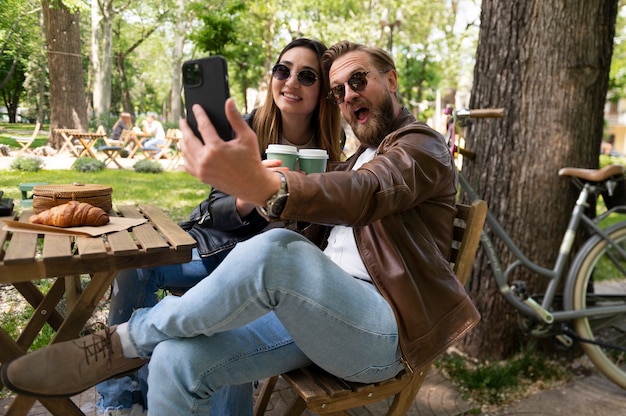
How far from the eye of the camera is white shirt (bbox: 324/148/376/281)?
159 centimetres

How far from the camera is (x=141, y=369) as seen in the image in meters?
1.91

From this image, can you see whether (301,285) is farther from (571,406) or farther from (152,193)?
(152,193)

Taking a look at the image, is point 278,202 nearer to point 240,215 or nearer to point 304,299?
point 304,299

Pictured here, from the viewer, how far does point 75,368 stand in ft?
4.33

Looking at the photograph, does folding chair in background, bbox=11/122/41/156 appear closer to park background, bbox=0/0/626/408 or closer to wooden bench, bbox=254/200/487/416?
park background, bbox=0/0/626/408

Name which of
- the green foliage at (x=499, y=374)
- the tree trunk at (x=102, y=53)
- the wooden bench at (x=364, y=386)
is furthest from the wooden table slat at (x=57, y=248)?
the green foliage at (x=499, y=374)

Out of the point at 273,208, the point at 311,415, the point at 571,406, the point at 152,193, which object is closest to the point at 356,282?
the point at 273,208

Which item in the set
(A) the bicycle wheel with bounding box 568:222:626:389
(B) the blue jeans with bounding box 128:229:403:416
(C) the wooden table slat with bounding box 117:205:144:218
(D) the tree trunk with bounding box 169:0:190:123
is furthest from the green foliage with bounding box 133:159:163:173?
(A) the bicycle wheel with bounding box 568:222:626:389

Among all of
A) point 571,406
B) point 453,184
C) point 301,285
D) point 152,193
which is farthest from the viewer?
point 152,193

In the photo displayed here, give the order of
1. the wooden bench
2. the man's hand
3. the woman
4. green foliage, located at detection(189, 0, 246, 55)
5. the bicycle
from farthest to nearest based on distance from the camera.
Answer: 1. green foliage, located at detection(189, 0, 246, 55)
2. the bicycle
3. the woman
4. the wooden bench
5. the man's hand

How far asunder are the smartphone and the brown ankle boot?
0.71 metres

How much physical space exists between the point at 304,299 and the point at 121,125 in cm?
252

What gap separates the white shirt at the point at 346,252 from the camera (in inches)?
62.5

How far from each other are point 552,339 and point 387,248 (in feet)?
5.78
